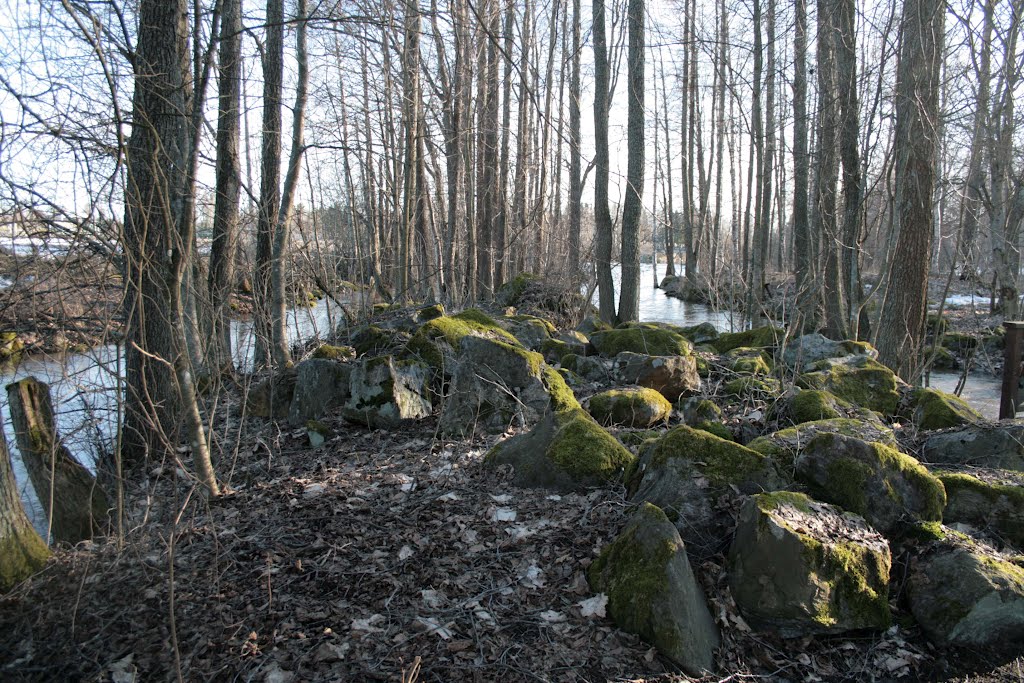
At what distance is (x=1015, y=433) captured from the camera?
15.4 ft

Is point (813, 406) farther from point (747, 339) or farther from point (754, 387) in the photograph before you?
point (747, 339)

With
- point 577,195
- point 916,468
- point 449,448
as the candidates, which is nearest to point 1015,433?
point 916,468

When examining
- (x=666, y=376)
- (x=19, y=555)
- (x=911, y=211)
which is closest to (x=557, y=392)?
(x=666, y=376)

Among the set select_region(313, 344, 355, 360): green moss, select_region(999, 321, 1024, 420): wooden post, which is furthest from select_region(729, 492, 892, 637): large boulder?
select_region(313, 344, 355, 360): green moss

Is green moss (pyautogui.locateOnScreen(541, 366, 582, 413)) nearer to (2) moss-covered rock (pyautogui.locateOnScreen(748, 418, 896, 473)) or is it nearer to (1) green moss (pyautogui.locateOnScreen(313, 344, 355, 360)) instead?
(2) moss-covered rock (pyautogui.locateOnScreen(748, 418, 896, 473))

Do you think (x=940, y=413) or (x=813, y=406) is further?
(x=940, y=413)

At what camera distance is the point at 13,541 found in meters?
3.74

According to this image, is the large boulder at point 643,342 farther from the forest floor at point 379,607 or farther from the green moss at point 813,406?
the forest floor at point 379,607

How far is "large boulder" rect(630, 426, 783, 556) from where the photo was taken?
3.78 m

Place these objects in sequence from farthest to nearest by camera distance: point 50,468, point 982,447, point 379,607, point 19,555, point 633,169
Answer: point 633,169 → point 982,447 → point 50,468 → point 19,555 → point 379,607

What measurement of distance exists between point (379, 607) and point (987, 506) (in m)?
3.68

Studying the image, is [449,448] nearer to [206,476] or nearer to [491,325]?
[206,476]

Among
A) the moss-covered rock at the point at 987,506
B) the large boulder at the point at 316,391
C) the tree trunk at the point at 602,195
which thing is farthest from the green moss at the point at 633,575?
the tree trunk at the point at 602,195

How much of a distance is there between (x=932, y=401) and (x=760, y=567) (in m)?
3.43
